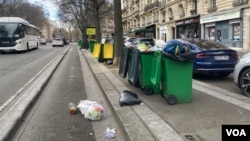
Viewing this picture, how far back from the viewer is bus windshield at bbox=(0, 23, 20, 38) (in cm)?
3188

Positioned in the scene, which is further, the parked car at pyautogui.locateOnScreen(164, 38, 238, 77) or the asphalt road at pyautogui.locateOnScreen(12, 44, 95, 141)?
the parked car at pyautogui.locateOnScreen(164, 38, 238, 77)

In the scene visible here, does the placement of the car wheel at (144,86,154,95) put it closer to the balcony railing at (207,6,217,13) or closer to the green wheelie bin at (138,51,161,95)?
the green wheelie bin at (138,51,161,95)

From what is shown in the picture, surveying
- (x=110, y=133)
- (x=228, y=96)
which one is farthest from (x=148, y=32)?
(x=110, y=133)

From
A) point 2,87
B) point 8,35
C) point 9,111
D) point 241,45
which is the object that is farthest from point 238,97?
point 8,35

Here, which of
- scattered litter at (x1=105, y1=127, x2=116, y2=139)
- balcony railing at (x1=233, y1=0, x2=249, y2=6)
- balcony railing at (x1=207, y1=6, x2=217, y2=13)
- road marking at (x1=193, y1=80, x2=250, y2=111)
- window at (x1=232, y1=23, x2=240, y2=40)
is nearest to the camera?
scattered litter at (x1=105, y1=127, x2=116, y2=139)

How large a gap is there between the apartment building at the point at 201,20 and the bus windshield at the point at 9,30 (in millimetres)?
18999

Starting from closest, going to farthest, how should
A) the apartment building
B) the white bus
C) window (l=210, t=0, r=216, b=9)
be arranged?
1. the apartment building
2. the white bus
3. window (l=210, t=0, r=216, b=9)

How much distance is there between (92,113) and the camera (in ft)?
20.6

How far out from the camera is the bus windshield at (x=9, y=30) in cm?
3188

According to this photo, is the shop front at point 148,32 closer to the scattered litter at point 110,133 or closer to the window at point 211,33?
the window at point 211,33

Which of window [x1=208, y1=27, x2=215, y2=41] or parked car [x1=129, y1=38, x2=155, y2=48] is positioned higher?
window [x1=208, y1=27, x2=215, y2=41]

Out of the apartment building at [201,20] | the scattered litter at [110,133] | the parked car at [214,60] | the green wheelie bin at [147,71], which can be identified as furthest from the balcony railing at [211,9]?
the scattered litter at [110,133]

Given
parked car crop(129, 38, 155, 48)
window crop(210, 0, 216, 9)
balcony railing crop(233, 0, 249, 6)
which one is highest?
window crop(210, 0, 216, 9)

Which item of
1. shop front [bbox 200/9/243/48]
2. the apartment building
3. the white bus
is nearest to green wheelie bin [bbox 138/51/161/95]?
the apartment building
